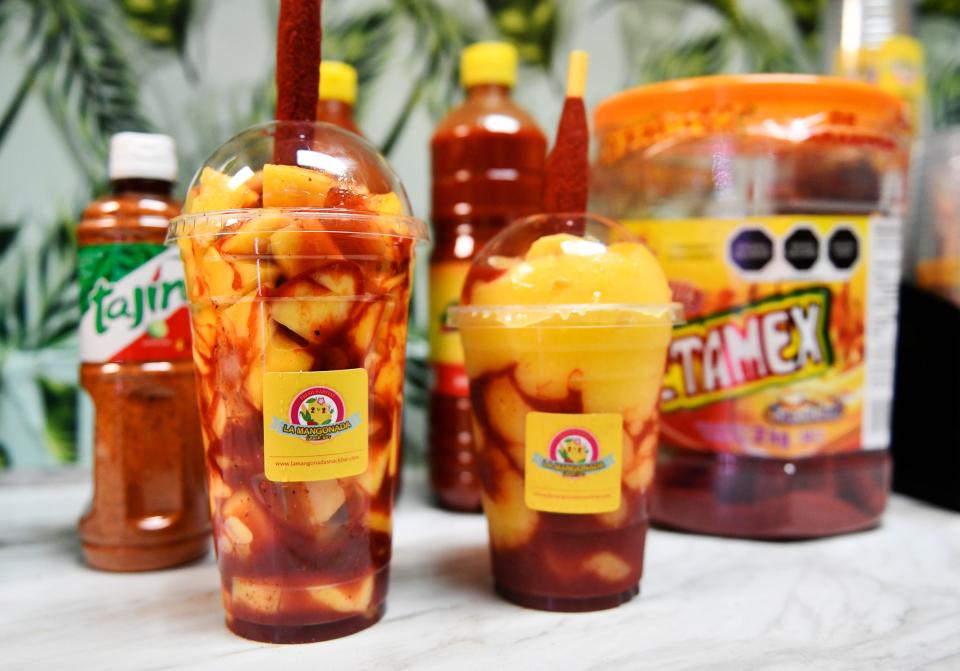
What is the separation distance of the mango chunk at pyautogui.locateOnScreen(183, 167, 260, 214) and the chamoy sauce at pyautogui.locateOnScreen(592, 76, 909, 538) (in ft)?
1.41

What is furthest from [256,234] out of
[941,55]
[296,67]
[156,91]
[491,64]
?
[941,55]

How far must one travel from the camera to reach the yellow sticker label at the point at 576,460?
548 mm

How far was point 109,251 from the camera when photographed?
650mm

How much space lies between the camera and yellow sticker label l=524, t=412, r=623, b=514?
1.80 ft

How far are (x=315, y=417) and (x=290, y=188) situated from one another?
0.15m

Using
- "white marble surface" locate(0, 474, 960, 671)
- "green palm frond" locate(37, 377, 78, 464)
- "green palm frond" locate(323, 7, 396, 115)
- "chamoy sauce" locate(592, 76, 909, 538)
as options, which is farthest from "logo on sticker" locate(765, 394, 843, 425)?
"green palm frond" locate(37, 377, 78, 464)

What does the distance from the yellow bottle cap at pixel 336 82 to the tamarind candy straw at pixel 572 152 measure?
0.34 m

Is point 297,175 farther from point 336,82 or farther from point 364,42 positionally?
point 364,42

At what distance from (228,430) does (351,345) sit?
4.0 inches

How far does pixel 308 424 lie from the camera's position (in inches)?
19.2

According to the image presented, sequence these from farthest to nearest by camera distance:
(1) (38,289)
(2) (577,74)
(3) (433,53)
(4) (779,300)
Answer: (3) (433,53) → (1) (38,289) → (4) (779,300) → (2) (577,74)

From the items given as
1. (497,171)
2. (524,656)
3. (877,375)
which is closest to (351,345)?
(524,656)

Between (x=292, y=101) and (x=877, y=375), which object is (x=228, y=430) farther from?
(x=877, y=375)

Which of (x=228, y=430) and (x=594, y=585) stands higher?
(x=228, y=430)
